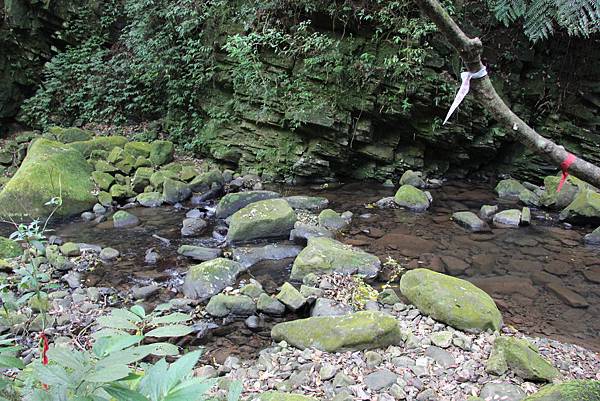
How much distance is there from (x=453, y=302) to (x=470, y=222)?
2.67 m

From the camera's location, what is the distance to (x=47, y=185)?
20.9ft

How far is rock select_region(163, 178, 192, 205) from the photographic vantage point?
6898 millimetres

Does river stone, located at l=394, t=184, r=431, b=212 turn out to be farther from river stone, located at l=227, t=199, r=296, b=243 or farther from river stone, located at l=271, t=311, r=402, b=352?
river stone, located at l=271, t=311, r=402, b=352

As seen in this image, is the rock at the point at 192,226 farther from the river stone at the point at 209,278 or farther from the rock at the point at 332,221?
the rock at the point at 332,221

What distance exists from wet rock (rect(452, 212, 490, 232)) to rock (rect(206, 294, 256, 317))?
339 cm

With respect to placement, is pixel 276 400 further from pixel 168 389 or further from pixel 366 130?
pixel 366 130

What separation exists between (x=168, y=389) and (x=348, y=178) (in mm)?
7497

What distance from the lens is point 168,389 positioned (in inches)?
31.7

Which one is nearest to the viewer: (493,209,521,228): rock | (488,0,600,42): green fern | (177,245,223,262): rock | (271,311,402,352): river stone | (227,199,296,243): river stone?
(271,311,402,352): river stone

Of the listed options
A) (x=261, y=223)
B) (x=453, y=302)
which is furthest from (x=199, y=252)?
(x=453, y=302)

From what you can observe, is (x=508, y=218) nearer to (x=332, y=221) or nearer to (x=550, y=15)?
(x=332, y=221)

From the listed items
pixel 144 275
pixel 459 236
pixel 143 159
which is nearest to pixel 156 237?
pixel 144 275

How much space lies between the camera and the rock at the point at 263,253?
4.94 metres

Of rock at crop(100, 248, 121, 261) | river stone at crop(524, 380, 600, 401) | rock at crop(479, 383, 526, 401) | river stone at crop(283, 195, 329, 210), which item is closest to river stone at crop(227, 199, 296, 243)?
river stone at crop(283, 195, 329, 210)
